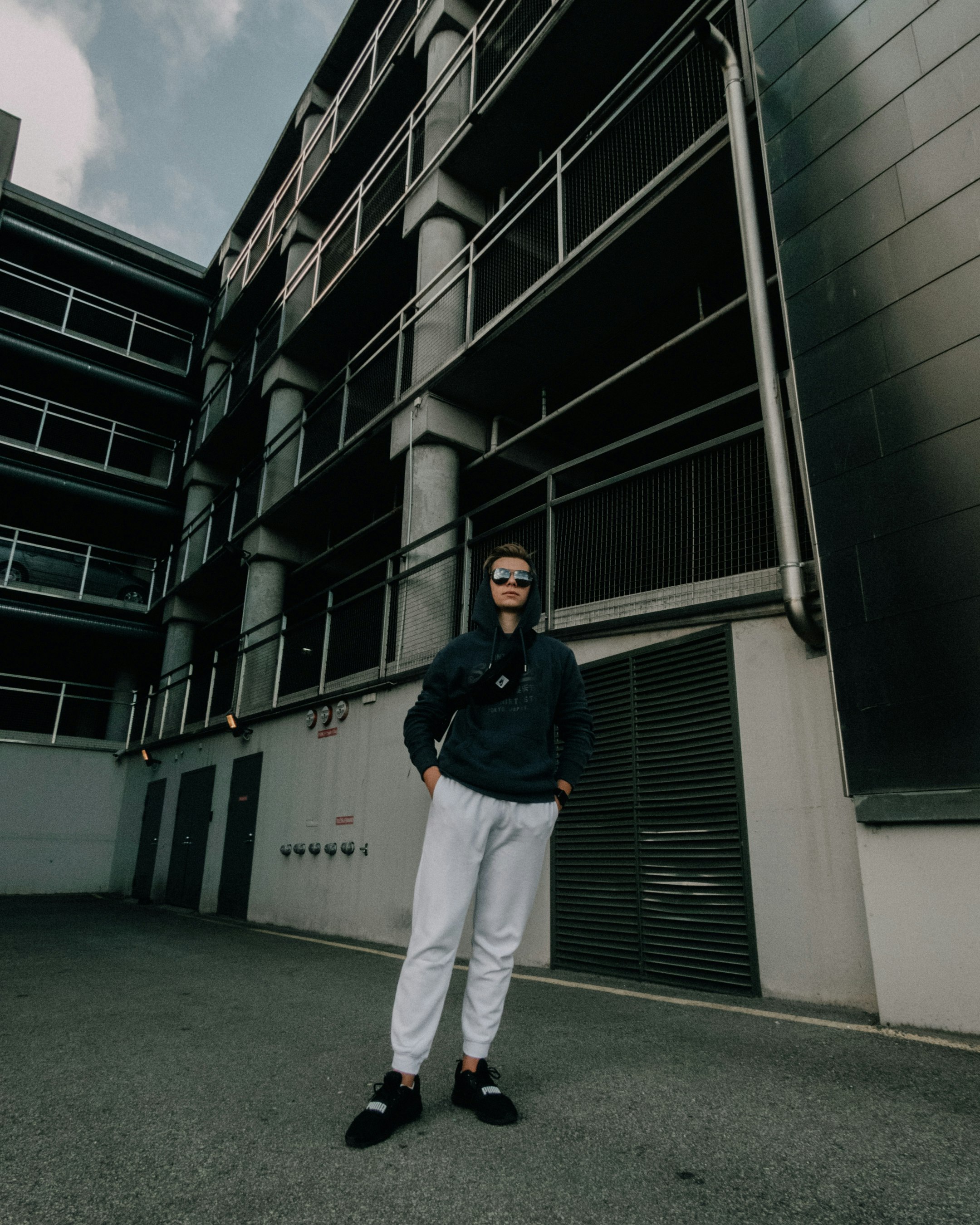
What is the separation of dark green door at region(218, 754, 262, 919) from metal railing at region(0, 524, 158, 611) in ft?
32.1

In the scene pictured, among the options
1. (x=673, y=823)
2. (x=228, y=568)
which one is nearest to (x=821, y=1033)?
(x=673, y=823)

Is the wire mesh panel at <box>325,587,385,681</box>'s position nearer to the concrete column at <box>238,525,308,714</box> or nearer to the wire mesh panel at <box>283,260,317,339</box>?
the concrete column at <box>238,525,308,714</box>

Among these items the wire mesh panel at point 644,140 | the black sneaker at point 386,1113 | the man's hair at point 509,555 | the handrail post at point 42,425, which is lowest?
the black sneaker at point 386,1113

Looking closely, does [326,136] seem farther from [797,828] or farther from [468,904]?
[468,904]

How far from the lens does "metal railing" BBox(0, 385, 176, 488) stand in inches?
749

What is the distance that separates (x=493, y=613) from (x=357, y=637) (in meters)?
6.62

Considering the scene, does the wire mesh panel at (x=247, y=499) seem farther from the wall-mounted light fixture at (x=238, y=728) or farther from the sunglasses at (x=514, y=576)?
the sunglasses at (x=514, y=576)

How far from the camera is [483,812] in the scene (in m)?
2.35

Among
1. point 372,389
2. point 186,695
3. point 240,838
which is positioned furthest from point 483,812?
point 186,695

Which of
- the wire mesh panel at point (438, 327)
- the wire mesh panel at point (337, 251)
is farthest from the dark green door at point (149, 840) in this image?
the wire mesh panel at point (337, 251)

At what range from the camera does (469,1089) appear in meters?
2.23

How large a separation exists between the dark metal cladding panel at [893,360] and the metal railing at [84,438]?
731 inches

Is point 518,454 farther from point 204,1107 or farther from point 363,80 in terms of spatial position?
point 363,80

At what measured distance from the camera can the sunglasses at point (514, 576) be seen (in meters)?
2.65
